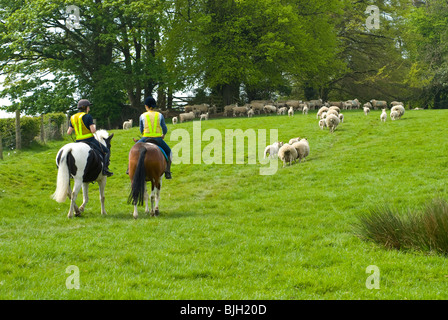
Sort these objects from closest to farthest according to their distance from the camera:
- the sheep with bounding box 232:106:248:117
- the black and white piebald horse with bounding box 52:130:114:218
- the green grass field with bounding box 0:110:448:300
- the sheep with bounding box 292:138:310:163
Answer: the green grass field with bounding box 0:110:448:300
the black and white piebald horse with bounding box 52:130:114:218
the sheep with bounding box 292:138:310:163
the sheep with bounding box 232:106:248:117

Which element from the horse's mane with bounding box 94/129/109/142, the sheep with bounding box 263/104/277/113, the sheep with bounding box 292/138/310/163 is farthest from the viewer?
the sheep with bounding box 263/104/277/113

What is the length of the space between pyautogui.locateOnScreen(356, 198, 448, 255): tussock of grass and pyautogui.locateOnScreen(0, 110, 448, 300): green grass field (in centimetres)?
30

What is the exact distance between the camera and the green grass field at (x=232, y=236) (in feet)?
22.5

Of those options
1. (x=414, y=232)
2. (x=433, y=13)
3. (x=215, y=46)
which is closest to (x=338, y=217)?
(x=414, y=232)

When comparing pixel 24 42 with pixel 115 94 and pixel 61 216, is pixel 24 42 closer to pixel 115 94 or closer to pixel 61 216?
pixel 115 94

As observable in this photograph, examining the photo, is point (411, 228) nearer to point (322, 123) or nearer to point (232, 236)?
point (232, 236)

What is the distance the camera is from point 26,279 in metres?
6.95

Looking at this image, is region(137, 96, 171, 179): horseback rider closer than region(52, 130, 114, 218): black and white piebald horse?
No

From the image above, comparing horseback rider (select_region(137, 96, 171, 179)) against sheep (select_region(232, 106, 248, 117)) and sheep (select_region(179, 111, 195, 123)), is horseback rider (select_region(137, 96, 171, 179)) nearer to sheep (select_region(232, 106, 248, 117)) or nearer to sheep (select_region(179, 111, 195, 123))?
sheep (select_region(179, 111, 195, 123))

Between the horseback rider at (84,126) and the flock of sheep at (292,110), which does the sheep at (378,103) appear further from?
the horseback rider at (84,126)

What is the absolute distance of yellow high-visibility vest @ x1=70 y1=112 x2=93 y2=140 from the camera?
1301 cm

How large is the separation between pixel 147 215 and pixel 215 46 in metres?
40.4

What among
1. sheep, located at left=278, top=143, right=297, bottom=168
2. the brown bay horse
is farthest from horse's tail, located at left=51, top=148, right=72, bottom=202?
sheep, located at left=278, top=143, right=297, bottom=168

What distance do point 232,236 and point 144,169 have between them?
131 inches
